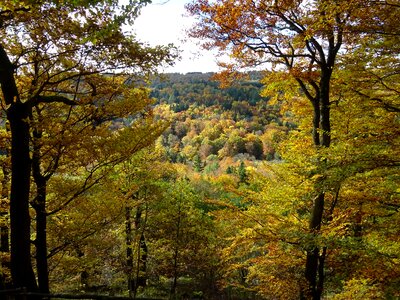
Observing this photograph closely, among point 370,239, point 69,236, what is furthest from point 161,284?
point 370,239

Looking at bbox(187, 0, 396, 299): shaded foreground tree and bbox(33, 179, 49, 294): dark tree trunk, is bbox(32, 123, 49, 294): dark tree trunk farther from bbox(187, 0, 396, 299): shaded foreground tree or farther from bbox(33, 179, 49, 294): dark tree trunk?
bbox(187, 0, 396, 299): shaded foreground tree

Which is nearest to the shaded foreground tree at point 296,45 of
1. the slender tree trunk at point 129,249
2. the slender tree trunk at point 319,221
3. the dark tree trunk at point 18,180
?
the slender tree trunk at point 319,221

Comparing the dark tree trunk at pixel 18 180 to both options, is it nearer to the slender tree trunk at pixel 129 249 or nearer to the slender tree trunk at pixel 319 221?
the slender tree trunk at pixel 319 221

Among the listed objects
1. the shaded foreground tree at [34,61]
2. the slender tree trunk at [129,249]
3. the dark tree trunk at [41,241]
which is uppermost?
the shaded foreground tree at [34,61]

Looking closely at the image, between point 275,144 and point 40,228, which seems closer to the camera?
point 40,228

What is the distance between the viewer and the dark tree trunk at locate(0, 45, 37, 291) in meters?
5.77

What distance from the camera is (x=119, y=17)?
4.33 meters

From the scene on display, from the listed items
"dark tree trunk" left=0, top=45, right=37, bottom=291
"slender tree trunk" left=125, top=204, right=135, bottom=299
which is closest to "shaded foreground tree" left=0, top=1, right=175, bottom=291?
"dark tree trunk" left=0, top=45, right=37, bottom=291

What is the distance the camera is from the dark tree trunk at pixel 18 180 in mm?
5770

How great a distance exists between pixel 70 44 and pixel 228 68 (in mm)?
4039

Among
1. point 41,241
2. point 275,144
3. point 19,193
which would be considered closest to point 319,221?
point 275,144

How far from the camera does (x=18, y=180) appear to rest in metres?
5.80

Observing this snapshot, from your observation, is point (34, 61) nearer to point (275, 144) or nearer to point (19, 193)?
point (19, 193)

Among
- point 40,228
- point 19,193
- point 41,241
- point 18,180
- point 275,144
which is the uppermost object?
point 275,144
